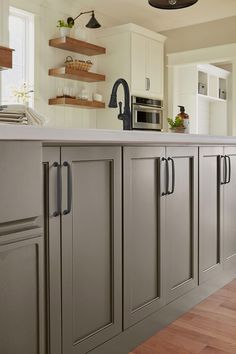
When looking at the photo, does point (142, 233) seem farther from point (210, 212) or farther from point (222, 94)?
point (222, 94)

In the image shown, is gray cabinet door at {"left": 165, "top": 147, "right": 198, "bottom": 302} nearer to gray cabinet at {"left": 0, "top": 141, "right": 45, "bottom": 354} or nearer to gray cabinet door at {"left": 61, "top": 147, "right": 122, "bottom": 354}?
gray cabinet door at {"left": 61, "top": 147, "right": 122, "bottom": 354}

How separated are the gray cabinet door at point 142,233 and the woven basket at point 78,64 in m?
3.26

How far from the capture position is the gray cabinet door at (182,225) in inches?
92.2

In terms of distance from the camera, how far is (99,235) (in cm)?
184

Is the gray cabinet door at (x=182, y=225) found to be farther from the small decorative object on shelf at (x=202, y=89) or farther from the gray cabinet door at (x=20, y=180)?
the small decorative object on shelf at (x=202, y=89)

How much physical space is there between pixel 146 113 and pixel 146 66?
63 cm

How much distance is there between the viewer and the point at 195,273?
2631mm

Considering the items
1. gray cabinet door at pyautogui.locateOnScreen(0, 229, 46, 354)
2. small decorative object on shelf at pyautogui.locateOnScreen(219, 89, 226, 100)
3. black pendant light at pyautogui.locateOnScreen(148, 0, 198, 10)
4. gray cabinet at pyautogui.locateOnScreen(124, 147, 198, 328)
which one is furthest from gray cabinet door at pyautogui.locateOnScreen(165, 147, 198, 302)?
small decorative object on shelf at pyautogui.locateOnScreen(219, 89, 226, 100)

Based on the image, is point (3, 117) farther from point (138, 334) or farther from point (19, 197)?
point (138, 334)

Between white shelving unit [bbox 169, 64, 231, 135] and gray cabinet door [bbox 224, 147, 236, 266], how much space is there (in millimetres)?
3596

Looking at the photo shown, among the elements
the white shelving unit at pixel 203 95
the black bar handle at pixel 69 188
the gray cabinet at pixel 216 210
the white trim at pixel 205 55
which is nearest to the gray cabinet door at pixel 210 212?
the gray cabinet at pixel 216 210

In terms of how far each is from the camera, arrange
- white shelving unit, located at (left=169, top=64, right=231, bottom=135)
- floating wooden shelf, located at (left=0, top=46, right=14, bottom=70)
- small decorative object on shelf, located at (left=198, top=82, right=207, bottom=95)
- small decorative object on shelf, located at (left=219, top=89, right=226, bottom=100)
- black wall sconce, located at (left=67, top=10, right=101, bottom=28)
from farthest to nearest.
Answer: small decorative object on shelf, located at (left=219, top=89, right=226, bottom=100) → small decorative object on shelf, located at (left=198, top=82, right=207, bottom=95) → white shelving unit, located at (left=169, top=64, right=231, bottom=135) → black wall sconce, located at (left=67, top=10, right=101, bottom=28) → floating wooden shelf, located at (left=0, top=46, right=14, bottom=70)

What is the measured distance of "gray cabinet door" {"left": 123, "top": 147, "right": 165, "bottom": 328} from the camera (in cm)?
200

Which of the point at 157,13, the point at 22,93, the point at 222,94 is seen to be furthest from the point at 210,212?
the point at 222,94
